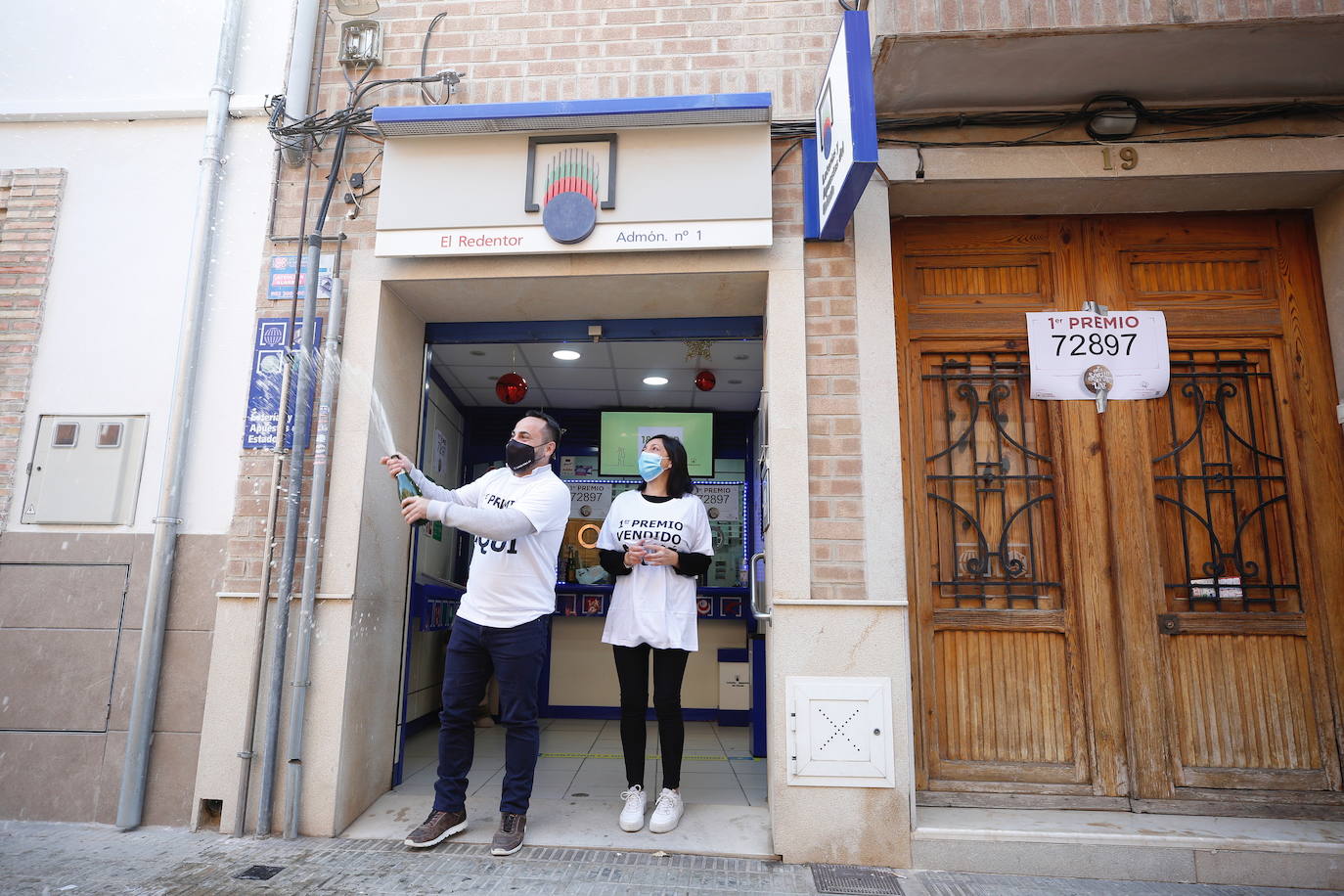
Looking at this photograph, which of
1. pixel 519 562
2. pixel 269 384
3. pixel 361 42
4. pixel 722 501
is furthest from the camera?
pixel 722 501

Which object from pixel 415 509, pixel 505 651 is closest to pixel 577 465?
pixel 505 651

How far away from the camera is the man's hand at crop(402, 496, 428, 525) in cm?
325

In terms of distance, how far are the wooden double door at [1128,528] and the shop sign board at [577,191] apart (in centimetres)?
103

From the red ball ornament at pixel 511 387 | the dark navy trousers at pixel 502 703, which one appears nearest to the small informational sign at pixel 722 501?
the red ball ornament at pixel 511 387

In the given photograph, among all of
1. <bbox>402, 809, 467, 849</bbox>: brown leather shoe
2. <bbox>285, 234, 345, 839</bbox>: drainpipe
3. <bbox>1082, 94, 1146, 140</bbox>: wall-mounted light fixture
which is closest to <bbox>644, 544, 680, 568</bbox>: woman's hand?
<bbox>402, 809, 467, 849</bbox>: brown leather shoe

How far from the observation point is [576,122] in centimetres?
395

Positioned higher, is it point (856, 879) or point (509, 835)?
point (509, 835)

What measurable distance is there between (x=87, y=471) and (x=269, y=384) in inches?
40.5

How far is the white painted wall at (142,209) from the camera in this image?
4.08 metres

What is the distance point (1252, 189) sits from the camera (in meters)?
4.02

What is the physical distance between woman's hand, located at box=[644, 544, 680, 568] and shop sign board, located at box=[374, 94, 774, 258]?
1465 mm

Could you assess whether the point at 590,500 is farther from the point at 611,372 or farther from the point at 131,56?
the point at 131,56

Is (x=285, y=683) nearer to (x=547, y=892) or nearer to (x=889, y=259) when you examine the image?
(x=547, y=892)

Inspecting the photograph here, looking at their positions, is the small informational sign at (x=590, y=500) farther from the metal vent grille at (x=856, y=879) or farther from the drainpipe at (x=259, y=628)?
the metal vent grille at (x=856, y=879)
